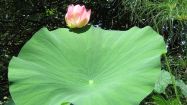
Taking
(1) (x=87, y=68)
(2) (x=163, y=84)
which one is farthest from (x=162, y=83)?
(1) (x=87, y=68)

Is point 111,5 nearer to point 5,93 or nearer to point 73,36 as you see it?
point 5,93

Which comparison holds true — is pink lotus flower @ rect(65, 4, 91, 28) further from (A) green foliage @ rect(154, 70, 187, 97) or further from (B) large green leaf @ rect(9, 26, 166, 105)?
(A) green foliage @ rect(154, 70, 187, 97)

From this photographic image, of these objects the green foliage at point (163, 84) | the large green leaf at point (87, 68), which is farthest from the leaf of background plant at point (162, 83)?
the large green leaf at point (87, 68)

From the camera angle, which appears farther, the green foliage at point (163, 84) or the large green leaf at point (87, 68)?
the green foliage at point (163, 84)

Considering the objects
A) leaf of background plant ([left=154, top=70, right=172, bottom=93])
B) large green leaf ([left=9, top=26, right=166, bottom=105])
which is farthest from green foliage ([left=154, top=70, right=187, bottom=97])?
large green leaf ([left=9, top=26, right=166, bottom=105])

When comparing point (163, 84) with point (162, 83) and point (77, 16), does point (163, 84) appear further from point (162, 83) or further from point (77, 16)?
point (77, 16)

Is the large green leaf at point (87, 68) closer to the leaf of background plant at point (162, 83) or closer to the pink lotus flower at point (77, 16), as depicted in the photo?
the pink lotus flower at point (77, 16)

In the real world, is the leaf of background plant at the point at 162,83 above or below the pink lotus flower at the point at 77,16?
below

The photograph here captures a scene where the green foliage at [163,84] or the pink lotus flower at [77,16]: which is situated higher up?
the pink lotus flower at [77,16]
